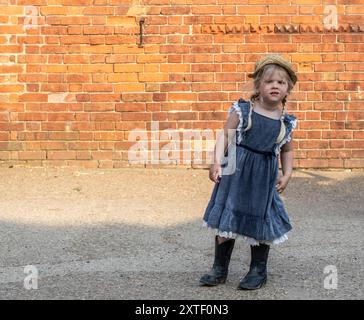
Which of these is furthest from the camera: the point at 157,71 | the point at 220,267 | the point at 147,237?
the point at 157,71

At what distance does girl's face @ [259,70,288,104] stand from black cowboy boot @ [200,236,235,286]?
36.0 inches

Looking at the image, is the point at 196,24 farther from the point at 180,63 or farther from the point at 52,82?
the point at 52,82

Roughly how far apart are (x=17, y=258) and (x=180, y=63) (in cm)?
380

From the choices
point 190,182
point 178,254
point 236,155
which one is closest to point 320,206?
point 190,182

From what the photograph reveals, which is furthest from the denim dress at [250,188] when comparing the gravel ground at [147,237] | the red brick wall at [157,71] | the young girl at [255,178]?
the red brick wall at [157,71]

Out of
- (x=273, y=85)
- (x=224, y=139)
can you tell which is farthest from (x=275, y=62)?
(x=224, y=139)

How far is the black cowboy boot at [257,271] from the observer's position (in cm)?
469

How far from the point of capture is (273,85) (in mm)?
4699

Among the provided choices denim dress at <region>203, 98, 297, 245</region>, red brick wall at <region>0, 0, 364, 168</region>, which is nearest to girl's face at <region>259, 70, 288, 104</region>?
denim dress at <region>203, 98, 297, 245</region>

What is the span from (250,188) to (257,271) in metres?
0.51

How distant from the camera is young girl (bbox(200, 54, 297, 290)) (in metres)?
4.70

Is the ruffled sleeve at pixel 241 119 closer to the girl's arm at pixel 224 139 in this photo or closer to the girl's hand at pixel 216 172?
the girl's arm at pixel 224 139

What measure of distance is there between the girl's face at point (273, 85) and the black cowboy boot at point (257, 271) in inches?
35.7

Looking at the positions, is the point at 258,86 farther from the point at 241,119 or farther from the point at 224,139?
the point at 224,139
